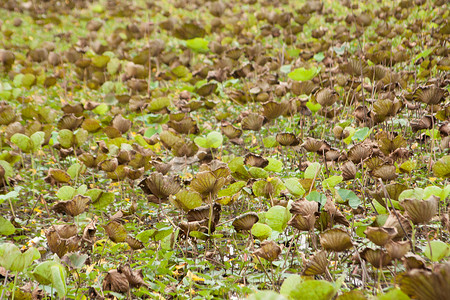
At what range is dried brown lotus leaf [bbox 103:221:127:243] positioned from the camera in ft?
6.40

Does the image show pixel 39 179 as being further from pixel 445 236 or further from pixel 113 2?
pixel 113 2

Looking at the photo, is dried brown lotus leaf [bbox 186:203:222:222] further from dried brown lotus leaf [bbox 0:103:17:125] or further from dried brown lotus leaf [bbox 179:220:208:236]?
dried brown lotus leaf [bbox 0:103:17:125]

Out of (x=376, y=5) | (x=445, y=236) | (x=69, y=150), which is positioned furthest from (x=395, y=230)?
(x=376, y=5)

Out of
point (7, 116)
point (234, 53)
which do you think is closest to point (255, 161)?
point (7, 116)

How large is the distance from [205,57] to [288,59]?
159 centimetres

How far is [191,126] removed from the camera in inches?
129

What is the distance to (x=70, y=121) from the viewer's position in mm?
3252

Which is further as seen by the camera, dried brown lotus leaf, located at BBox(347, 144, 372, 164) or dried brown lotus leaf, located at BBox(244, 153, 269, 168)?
dried brown lotus leaf, located at BBox(244, 153, 269, 168)

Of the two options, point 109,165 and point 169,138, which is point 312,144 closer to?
point 169,138

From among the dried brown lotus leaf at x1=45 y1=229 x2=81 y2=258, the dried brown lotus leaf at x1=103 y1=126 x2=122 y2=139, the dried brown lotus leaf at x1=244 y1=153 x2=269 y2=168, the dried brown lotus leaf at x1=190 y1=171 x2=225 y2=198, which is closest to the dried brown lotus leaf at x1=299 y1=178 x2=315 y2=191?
the dried brown lotus leaf at x1=244 y1=153 x2=269 y2=168

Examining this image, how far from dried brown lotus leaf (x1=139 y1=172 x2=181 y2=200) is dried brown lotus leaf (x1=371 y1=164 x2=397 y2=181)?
1002 millimetres

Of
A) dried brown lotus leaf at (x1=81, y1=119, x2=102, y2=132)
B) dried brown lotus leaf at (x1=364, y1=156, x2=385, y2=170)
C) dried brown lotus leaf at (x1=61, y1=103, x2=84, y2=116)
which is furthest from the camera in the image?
dried brown lotus leaf at (x1=61, y1=103, x2=84, y2=116)

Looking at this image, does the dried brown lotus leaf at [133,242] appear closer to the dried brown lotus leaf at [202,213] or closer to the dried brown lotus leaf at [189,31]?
the dried brown lotus leaf at [202,213]

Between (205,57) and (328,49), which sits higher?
(328,49)
